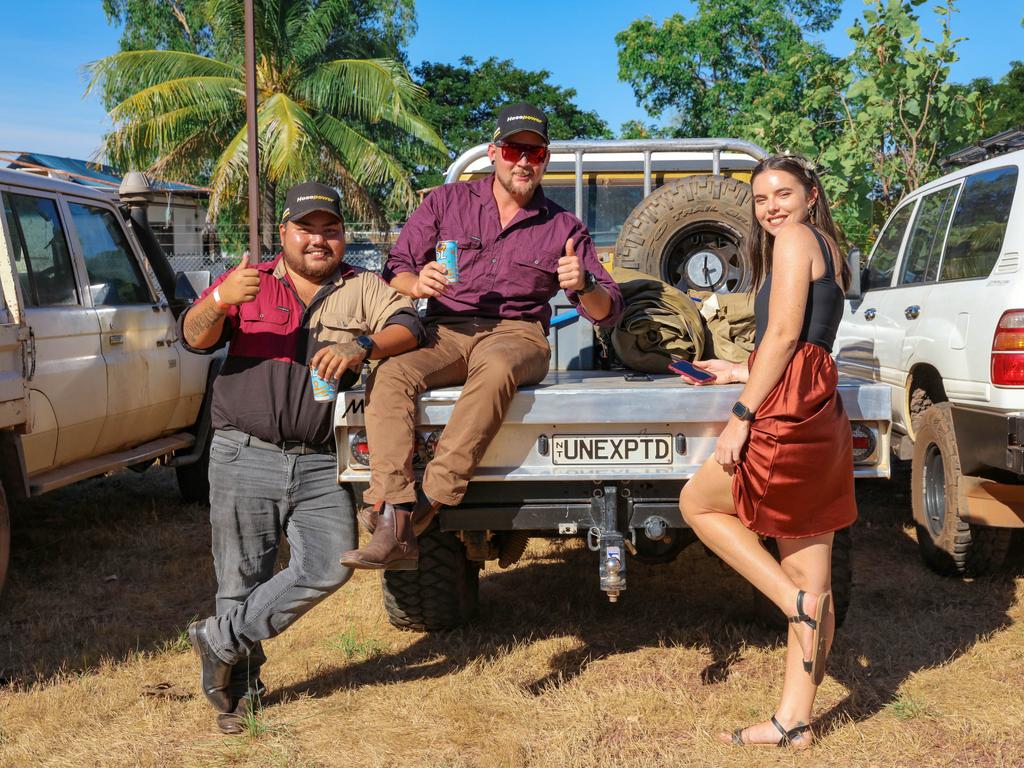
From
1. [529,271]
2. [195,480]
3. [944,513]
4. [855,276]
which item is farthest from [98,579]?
[855,276]

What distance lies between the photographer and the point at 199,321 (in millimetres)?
3533

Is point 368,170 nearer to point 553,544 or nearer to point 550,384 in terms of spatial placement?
point 553,544

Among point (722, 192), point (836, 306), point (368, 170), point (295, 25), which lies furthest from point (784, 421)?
point (295, 25)

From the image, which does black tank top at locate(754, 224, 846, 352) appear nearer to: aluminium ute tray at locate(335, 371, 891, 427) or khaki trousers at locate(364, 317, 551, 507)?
aluminium ute tray at locate(335, 371, 891, 427)

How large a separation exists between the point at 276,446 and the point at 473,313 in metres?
0.99

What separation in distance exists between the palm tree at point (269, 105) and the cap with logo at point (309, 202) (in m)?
17.5

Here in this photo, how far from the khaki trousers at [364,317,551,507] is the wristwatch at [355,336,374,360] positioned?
0.38ft

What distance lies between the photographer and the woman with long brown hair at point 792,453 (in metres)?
3.22

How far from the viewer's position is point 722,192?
5.60m

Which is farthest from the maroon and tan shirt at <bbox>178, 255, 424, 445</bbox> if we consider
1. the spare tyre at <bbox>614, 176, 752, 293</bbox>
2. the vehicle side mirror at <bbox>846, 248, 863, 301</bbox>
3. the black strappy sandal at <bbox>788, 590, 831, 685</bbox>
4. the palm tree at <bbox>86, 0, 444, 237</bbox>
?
the palm tree at <bbox>86, 0, 444, 237</bbox>

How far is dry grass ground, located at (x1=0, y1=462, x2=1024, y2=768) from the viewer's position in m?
3.48

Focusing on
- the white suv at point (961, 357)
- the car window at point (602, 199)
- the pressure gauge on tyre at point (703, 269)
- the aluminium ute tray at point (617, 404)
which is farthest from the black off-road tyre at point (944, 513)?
the car window at point (602, 199)

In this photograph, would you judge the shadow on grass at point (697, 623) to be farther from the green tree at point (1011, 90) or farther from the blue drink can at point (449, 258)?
the green tree at point (1011, 90)

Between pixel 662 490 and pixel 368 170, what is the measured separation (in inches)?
761
